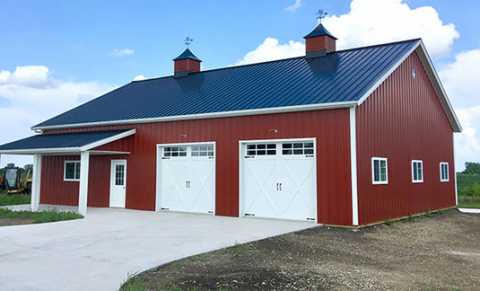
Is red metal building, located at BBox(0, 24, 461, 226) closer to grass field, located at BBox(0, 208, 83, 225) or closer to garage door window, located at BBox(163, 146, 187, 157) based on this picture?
garage door window, located at BBox(163, 146, 187, 157)

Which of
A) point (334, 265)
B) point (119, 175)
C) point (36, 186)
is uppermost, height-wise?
point (119, 175)

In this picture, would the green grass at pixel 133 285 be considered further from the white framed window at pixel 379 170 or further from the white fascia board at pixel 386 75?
the white framed window at pixel 379 170

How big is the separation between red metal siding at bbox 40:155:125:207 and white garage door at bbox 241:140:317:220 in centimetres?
563

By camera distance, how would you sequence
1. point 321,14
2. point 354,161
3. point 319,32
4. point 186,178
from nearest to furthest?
point 354,161 → point 186,178 → point 319,32 → point 321,14

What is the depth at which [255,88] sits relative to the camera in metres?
14.7

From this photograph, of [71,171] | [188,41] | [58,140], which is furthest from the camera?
[188,41]

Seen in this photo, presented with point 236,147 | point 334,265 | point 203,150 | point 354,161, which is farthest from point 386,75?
point 334,265

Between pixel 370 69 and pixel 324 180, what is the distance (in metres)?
4.03

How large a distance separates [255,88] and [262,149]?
279 centimetres

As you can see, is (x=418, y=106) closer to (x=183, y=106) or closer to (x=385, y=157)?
(x=385, y=157)

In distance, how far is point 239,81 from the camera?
16312mm

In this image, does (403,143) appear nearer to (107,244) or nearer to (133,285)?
(107,244)

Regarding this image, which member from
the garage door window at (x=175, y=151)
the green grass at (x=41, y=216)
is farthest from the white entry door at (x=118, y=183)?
the green grass at (x=41, y=216)

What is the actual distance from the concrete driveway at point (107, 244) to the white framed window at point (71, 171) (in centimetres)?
437
